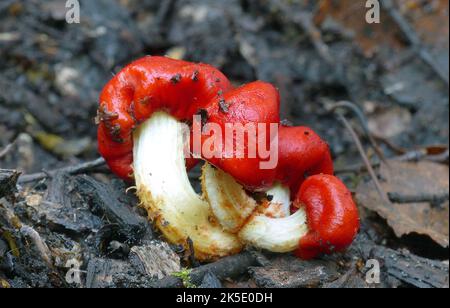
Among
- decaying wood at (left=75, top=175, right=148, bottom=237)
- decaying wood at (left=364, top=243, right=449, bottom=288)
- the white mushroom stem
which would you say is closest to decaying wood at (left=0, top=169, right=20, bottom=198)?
decaying wood at (left=75, top=175, right=148, bottom=237)

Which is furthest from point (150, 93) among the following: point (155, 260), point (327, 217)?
point (327, 217)

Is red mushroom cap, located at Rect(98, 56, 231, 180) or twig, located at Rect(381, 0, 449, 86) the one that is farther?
twig, located at Rect(381, 0, 449, 86)

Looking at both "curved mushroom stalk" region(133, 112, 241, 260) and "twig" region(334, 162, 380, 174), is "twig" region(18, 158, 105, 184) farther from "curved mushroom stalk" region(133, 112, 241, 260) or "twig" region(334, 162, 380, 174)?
"twig" region(334, 162, 380, 174)

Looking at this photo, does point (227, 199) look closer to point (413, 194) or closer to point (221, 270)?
point (221, 270)

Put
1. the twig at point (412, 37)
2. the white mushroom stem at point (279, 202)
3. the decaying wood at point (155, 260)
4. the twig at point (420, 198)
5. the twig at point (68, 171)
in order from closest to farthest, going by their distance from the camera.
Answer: the decaying wood at point (155, 260)
the white mushroom stem at point (279, 202)
the twig at point (68, 171)
the twig at point (420, 198)
the twig at point (412, 37)

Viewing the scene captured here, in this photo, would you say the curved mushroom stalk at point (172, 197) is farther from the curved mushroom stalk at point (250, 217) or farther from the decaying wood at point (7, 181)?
the decaying wood at point (7, 181)

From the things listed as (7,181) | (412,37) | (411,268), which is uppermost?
(412,37)

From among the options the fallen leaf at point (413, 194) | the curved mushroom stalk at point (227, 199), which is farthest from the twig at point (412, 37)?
the curved mushroom stalk at point (227, 199)
